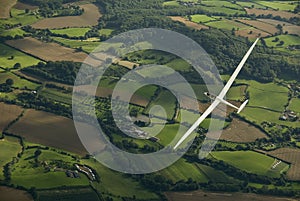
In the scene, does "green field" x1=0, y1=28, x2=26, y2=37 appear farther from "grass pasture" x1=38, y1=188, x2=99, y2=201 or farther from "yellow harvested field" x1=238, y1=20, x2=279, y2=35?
"grass pasture" x1=38, y1=188, x2=99, y2=201

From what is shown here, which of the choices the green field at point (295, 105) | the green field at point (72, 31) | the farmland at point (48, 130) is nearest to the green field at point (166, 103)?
the farmland at point (48, 130)

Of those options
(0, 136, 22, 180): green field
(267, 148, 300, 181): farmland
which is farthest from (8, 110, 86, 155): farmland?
(267, 148, 300, 181): farmland

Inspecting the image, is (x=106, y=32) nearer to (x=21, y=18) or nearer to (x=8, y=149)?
(x=21, y=18)

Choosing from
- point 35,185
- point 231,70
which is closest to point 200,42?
point 231,70

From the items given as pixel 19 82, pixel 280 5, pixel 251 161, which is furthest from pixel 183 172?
pixel 280 5

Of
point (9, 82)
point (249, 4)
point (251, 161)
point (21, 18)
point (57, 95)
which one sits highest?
point (249, 4)
